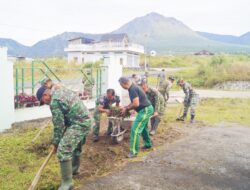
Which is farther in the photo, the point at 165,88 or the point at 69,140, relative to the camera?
the point at 165,88

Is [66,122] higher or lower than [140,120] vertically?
higher

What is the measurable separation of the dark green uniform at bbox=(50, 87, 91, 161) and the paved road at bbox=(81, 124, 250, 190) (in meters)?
0.83

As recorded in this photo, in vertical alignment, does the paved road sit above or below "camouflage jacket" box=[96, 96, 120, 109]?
below

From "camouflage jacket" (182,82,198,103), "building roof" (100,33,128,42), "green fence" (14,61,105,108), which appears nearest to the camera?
"green fence" (14,61,105,108)

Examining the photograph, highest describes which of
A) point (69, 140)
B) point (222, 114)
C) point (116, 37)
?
point (116, 37)

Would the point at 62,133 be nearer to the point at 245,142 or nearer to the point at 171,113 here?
the point at 245,142

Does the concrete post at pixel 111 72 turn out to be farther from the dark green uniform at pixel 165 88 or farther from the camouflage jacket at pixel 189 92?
the camouflage jacket at pixel 189 92

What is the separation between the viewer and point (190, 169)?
19.9 feet

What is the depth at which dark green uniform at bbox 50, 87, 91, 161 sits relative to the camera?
4438mm

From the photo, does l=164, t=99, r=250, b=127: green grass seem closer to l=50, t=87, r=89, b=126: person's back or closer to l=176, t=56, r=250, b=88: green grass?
l=50, t=87, r=89, b=126: person's back

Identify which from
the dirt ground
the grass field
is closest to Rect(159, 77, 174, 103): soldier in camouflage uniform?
the grass field

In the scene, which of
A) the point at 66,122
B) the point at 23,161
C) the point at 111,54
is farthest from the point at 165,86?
the point at 111,54

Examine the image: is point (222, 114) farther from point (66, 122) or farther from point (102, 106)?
point (66, 122)

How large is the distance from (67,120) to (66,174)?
0.78 metres
